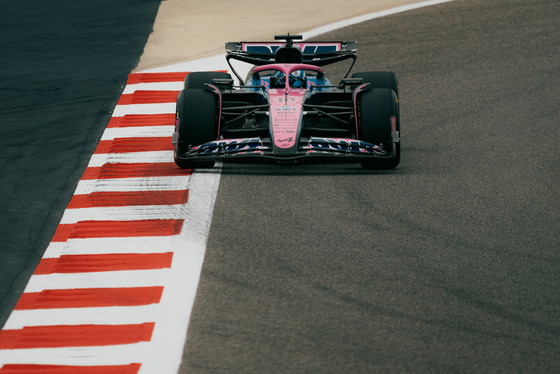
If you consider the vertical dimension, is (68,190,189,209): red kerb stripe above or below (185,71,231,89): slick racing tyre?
below

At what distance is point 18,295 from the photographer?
7.78 meters

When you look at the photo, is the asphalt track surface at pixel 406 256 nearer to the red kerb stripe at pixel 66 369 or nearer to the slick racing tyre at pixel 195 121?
the red kerb stripe at pixel 66 369

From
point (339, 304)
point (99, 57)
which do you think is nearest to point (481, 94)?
point (99, 57)

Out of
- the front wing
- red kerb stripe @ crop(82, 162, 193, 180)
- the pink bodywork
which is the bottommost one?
red kerb stripe @ crop(82, 162, 193, 180)

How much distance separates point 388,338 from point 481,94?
7797 mm

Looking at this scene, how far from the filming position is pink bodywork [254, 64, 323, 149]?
32.9ft

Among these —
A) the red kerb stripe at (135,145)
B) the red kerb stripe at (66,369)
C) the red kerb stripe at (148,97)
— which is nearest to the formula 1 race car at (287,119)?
the red kerb stripe at (135,145)

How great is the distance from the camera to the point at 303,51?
1223cm

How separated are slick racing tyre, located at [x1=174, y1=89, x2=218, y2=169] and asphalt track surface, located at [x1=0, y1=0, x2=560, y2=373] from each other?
52 cm

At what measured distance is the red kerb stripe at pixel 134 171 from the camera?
35.5ft

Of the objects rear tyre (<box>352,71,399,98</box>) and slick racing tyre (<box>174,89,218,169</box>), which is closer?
slick racing tyre (<box>174,89,218,169</box>)

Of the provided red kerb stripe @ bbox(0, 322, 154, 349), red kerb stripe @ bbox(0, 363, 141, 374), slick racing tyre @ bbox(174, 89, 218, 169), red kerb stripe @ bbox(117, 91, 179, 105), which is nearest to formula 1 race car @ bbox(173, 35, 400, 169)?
slick racing tyre @ bbox(174, 89, 218, 169)

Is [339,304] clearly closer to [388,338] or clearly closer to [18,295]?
[388,338]

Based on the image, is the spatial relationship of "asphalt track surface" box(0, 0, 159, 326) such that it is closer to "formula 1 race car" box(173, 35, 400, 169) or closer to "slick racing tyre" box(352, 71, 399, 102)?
"formula 1 race car" box(173, 35, 400, 169)
